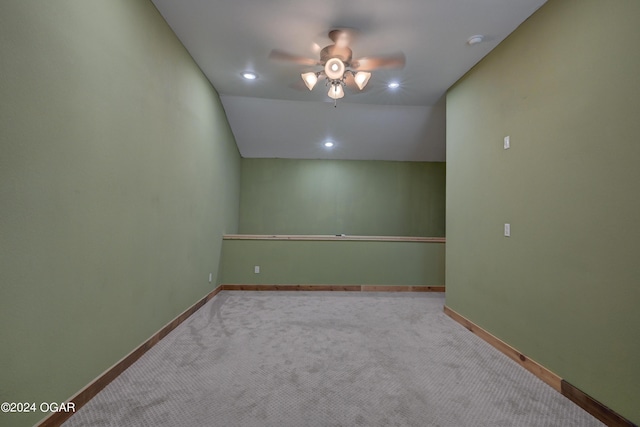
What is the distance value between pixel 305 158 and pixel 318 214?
3.90 ft

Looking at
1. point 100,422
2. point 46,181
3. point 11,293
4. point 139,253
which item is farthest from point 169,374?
point 46,181

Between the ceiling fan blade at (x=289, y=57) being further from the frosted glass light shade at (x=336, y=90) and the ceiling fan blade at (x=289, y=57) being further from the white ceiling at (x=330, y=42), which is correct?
the frosted glass light shade at (x=336, y=90)

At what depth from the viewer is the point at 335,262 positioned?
15.6 ft

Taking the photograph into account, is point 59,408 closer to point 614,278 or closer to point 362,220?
point 614,278

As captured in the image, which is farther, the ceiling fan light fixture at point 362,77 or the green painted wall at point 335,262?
the green painted wall at point 335,262

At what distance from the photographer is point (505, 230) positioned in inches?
103

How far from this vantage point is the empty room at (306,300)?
1484 millimetres

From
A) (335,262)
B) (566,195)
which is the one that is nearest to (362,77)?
(566,195)

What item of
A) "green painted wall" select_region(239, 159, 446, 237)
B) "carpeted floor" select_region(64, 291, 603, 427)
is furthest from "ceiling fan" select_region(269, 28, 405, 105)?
"green painted wall" select_region(239, 159, 446, 237)

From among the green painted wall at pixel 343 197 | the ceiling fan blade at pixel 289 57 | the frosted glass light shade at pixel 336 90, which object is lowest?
the green painted wall at pixel 343 197

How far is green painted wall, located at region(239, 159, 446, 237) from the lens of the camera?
6023 mm

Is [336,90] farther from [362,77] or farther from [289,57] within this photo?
[289,57]

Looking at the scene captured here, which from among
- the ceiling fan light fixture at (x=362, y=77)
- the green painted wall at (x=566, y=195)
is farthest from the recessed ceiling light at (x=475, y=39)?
the ceiling fan light fixture at (x=362, y=77)

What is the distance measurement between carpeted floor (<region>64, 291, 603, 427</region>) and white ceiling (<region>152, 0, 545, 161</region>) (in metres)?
2.75
